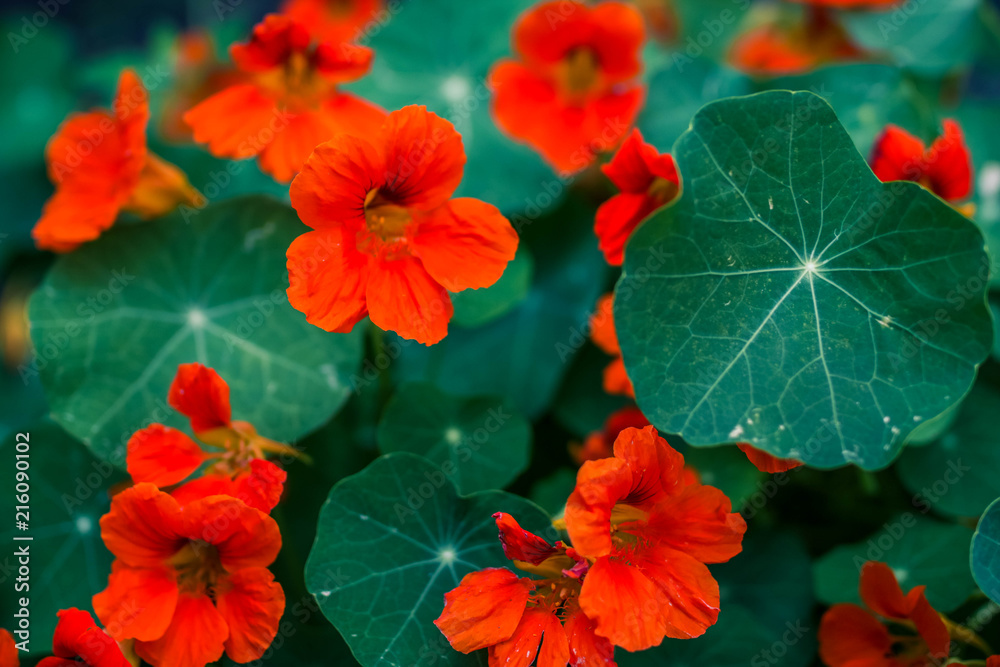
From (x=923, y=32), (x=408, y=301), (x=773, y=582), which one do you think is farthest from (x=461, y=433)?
(x=923, y=32)

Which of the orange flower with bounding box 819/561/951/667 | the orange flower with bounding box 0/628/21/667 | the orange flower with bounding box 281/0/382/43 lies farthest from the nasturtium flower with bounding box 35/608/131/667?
the orange flower with bounding box 281/0/382/43

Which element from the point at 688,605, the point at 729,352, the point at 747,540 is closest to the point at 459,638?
the point at 688,605

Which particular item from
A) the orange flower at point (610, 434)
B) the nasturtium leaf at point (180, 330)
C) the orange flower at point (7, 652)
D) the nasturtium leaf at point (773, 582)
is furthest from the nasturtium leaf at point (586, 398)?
the orange flower at point (7, 652)

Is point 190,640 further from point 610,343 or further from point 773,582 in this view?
point 773,582

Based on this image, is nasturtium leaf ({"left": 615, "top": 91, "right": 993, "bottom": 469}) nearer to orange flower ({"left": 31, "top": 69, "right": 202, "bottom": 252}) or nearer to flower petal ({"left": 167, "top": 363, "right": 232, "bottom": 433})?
flower petal ({"left": 167, "top": 363, "right": 232, "bottom": 433})

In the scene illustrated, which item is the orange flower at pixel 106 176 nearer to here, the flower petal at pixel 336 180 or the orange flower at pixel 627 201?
the flower petal at pixel 336 180

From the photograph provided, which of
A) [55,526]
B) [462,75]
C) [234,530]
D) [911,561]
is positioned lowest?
[55,526]
